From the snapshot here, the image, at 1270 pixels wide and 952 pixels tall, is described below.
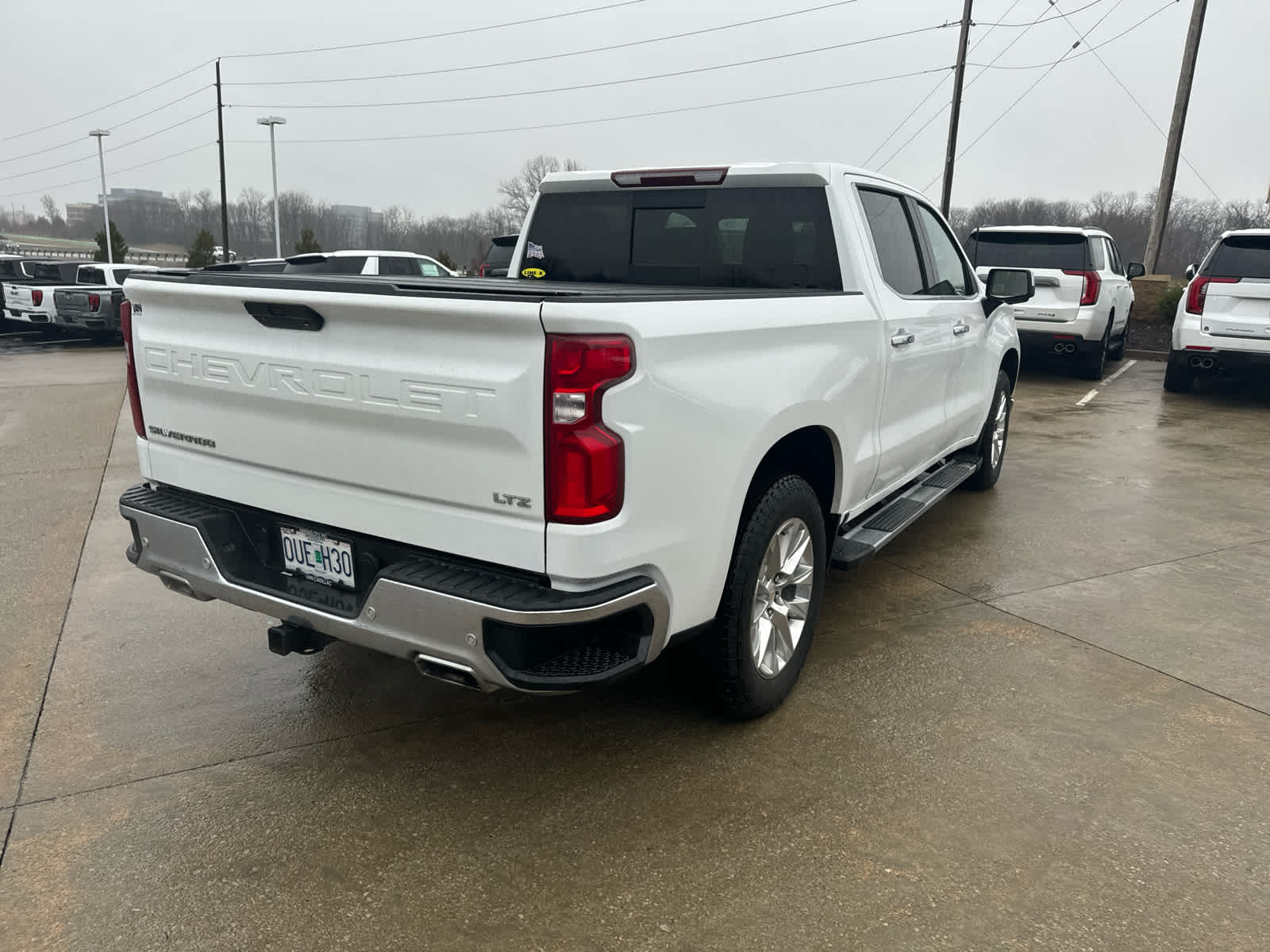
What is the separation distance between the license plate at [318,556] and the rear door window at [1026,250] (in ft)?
33.6

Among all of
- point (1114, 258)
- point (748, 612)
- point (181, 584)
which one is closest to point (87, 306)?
point (181, 584)

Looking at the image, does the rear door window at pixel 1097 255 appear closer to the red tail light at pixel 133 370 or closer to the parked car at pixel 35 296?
the red tail light at pixel 133 370

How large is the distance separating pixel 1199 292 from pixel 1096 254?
1.73 m

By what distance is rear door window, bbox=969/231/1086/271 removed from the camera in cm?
1128

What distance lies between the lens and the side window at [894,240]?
4.12m

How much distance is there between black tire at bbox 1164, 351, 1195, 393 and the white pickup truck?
9.07 metres

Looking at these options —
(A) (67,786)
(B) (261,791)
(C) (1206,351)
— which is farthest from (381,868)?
(C) (1206,351)

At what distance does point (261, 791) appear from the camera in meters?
2.96

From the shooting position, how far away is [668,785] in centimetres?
301

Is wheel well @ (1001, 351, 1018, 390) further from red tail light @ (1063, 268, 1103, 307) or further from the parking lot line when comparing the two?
the parking lot line

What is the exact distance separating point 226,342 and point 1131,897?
3.03m

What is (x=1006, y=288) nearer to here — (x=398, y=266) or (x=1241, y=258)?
(x=1241, y=258)

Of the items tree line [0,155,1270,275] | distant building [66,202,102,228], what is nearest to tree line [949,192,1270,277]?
tree line [0,155,1270,275]

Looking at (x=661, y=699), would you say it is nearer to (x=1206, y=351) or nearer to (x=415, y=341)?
(x=415, y=341)
